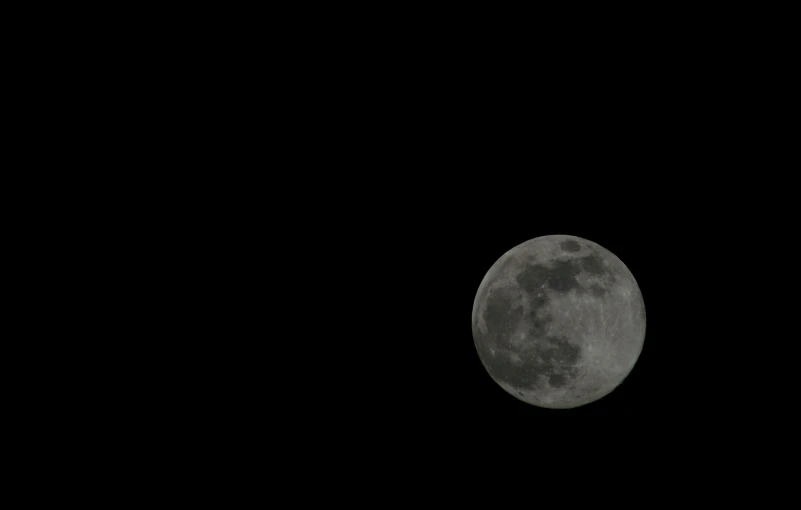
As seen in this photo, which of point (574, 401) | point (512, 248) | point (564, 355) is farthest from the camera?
point (512, 248)

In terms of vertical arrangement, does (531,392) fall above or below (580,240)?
below

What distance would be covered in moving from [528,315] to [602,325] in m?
0.76

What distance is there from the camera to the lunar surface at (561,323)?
5918mm

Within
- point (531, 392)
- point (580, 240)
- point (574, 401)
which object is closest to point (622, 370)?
point (574, 401)

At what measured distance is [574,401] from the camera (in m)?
6.34

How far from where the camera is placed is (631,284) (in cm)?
641

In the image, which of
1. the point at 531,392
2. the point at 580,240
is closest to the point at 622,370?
the point at 531,392

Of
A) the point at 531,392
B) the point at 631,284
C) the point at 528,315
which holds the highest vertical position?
the point at 631,284

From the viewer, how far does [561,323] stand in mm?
5883

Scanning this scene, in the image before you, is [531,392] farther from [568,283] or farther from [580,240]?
[580,240]

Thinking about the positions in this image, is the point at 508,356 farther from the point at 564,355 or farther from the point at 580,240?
the point at 580,240

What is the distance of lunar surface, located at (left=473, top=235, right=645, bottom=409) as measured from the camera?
592cm

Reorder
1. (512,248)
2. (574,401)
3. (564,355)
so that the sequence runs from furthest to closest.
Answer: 1. (512,248)
2. (574,401)
3. (564,355)

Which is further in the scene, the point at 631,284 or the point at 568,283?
the point at 631,284
